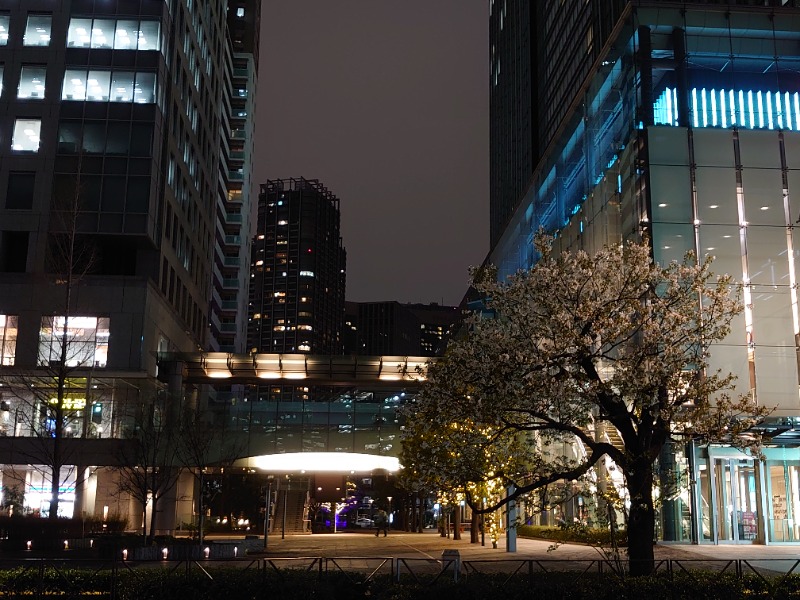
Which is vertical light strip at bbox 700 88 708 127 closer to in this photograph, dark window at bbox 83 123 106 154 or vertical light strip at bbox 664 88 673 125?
vertical light strip at bbox 664 88 673 125

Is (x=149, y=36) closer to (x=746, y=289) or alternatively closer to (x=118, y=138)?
(x=118, y=138)

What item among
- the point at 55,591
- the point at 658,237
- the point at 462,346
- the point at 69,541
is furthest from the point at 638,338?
the point at 69,541

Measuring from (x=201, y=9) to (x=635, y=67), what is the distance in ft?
190

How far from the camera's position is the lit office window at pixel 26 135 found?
62.8 metres

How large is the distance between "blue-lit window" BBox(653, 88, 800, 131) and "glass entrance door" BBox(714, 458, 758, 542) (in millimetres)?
15609

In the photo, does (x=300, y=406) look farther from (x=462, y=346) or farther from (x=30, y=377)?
(x=462, y=346)

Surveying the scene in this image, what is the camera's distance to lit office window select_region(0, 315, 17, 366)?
58625 mm

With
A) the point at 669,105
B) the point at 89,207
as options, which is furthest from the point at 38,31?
the point at 669,105

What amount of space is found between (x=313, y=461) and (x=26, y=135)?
31.4 meters

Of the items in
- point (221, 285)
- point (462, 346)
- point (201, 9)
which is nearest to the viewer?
point (462, 346)

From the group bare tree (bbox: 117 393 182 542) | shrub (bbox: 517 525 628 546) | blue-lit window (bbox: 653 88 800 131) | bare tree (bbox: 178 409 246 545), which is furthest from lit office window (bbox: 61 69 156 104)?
shrub (bbox: 517 525 628 546)

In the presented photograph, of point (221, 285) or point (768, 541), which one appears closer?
point (768, 541)

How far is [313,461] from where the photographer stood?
58250 millimetres

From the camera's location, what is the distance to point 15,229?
200 feet
